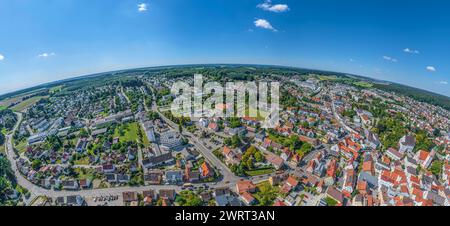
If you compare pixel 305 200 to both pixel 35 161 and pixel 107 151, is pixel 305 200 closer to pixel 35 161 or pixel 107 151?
pixel 107 151

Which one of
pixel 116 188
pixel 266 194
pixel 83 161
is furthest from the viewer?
pixel 83 161

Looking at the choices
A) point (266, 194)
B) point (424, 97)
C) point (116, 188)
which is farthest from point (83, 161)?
point (424, 97)

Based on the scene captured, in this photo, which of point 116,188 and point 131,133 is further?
point 131,133

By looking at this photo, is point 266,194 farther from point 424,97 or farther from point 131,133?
point 424,97

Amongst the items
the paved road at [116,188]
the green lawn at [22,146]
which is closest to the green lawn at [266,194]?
the paved road at [116,188]

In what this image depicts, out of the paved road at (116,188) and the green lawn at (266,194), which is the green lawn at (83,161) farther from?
the green lawn at (266,194)

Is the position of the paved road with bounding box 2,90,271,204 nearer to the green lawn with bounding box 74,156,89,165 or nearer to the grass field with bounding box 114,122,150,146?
the green lawn with bounding box 74,156,89,165

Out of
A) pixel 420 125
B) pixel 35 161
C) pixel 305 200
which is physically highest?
pixel 420 125
